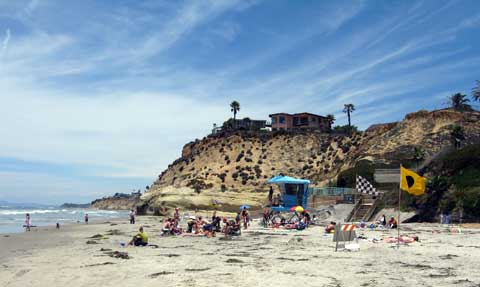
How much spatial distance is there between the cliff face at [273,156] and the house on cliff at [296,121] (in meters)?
8.59

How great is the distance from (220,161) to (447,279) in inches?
3025

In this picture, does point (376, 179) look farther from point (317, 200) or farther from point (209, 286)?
point (209, 286)

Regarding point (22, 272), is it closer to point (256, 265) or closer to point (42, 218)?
point (256, 265)

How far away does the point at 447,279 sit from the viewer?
1127 cm

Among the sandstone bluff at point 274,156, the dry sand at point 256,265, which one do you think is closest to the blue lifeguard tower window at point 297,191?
the dry sand at point 256,265

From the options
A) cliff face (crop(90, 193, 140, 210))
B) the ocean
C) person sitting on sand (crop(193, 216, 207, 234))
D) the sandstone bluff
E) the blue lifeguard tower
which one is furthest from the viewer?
cliff face (crop(90, 193, 140, 210))

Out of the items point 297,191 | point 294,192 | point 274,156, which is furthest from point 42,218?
point 297,191

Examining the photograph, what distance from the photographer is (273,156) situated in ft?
286

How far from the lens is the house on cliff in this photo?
10075cm

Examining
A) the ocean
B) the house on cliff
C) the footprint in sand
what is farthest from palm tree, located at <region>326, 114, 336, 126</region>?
the footprint in sand

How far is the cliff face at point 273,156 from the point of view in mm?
61438

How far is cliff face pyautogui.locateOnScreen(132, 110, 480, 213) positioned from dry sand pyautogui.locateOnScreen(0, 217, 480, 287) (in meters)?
35.1

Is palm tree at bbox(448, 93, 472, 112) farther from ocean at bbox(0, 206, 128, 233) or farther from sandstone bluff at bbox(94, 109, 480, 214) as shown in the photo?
ocean at bbox(0, 206, 128, 233)

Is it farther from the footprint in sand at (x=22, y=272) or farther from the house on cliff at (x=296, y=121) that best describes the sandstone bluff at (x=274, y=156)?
the footprint in sand at (x=22, y=272)
